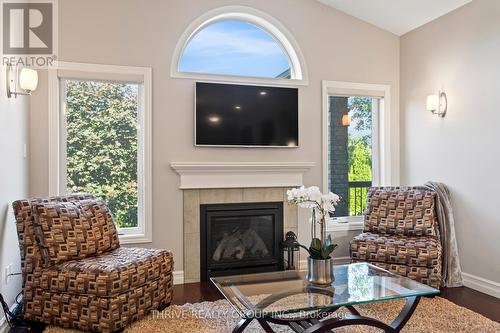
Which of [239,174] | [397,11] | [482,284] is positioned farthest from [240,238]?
[397,11]

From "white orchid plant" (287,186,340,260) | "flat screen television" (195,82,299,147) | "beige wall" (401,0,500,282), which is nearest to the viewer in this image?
"white orchid plant" (287,186,340,260)

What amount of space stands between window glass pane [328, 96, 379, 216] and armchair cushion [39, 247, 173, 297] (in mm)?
2511

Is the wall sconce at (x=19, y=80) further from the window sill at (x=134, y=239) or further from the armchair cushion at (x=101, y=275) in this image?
the window sill at (x=134, y=239)

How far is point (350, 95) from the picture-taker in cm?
455

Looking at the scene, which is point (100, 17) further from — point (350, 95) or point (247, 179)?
point (350, 95)

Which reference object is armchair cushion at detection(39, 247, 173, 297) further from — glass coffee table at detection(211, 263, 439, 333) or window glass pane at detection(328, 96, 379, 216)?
window glass pane at detection(328, 96, 379, 216)

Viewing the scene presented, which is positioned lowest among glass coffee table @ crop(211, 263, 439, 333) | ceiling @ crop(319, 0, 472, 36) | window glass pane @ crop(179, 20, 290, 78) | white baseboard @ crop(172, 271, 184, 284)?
white baseboard @ crop(172, 271, 184, 284)

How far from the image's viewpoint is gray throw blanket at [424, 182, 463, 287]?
3664mm

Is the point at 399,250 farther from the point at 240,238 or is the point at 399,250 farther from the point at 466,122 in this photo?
the point at 240,238

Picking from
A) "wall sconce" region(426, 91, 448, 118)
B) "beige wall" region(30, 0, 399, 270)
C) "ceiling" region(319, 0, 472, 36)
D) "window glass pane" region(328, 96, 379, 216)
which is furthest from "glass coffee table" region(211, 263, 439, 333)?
"ceiling" region(319, 0, 472, 36)

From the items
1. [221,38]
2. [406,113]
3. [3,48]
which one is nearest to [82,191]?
[3,48]

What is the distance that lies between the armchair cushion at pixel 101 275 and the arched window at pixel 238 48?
2015 mm

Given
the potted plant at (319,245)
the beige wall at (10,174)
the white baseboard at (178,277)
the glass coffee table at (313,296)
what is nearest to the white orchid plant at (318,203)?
the potted plant at (319,245)

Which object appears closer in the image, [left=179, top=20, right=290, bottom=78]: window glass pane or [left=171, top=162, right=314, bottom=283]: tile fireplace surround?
[left=171, top=162, right=314, bottom=283]: tile fireplace surround
